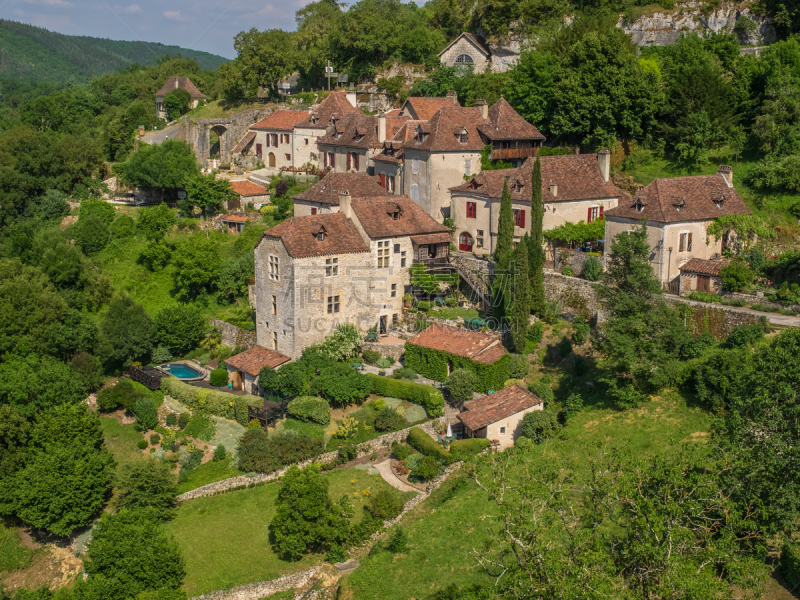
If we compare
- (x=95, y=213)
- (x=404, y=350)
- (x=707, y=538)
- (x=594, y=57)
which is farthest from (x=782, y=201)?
(x=95, y=213)

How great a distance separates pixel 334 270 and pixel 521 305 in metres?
11.1

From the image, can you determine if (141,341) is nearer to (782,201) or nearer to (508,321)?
(508,321)

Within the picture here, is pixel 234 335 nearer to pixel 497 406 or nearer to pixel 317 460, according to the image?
pixel 317 460

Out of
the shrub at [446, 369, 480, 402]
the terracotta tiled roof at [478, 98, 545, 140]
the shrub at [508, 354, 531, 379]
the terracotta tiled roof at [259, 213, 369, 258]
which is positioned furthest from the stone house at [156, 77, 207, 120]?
the shrub at [508, 354, 531, 379]

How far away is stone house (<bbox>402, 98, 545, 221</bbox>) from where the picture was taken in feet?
182

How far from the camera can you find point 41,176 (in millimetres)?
75562

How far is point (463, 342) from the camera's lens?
43844 mm

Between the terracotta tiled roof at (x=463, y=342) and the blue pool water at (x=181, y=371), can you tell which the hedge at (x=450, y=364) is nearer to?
the terracotta tiled roof at (x=463, y=342)

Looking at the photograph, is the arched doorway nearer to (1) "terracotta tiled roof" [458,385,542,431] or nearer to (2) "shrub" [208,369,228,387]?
(1) "terracotta tiled roof" [458,385,542,431]

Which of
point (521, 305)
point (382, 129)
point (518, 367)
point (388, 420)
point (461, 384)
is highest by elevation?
point (382, 129)

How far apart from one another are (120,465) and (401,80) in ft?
169

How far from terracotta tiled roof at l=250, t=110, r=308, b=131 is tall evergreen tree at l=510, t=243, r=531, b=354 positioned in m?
37.6

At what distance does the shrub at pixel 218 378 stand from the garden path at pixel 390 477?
13403 millimetres

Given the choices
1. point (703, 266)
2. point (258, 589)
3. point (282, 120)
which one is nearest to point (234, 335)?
point (258, 589)
